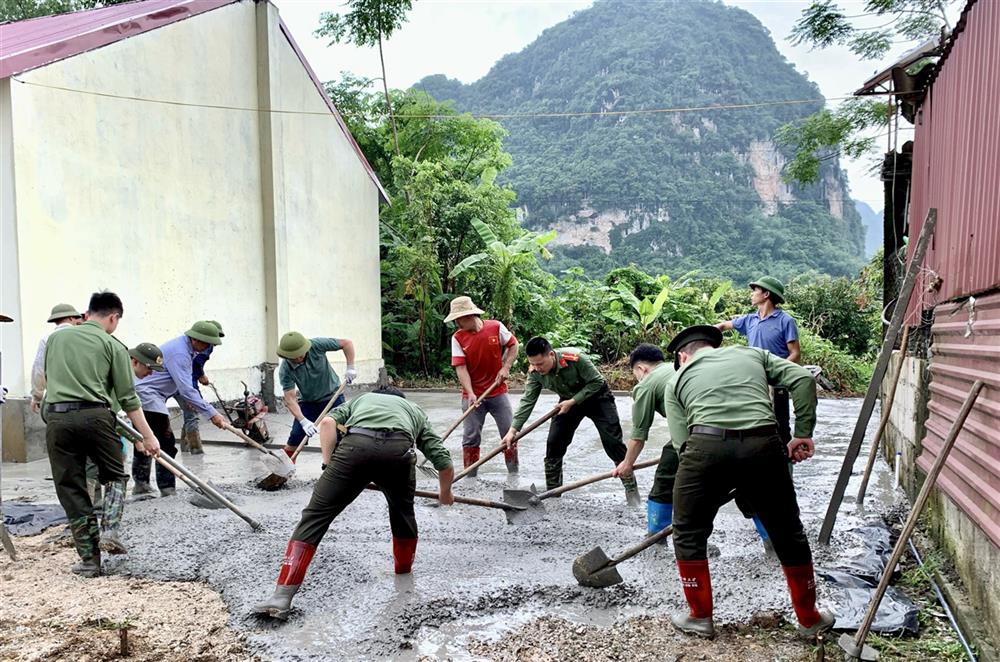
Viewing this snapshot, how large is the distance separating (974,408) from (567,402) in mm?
3028

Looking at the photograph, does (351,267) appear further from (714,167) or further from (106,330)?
(714,167)

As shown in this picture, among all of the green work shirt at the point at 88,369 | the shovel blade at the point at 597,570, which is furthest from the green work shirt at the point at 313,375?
the shovel blade at the point at 597,570

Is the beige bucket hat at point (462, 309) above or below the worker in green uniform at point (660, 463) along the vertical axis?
above

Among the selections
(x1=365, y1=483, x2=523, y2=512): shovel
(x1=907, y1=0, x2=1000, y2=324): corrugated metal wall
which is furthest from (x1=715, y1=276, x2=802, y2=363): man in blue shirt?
(x1=365, y1=483, x2=523, y2=512): shovel

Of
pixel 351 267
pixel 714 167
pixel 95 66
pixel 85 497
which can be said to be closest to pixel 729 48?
pixel 714 167

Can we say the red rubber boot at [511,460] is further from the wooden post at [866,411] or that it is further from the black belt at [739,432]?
the black belt at [739,432]

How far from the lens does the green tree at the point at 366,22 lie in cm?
1928

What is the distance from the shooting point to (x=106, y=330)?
527cm

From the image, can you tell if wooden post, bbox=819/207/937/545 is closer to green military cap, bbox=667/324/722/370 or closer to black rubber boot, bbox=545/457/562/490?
green military cap, bbox=667/324/722/370

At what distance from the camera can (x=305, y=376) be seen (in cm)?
718

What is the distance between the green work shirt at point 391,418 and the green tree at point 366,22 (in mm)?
16535

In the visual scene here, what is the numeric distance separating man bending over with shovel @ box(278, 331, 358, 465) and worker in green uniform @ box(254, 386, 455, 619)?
247 centimetres

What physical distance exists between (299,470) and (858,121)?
51.6 feet

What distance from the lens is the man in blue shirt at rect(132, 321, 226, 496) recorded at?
6.56 m
